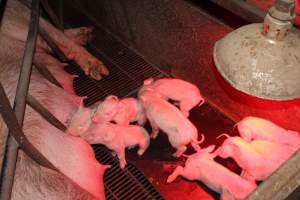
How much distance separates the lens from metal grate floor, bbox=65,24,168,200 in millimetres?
2742

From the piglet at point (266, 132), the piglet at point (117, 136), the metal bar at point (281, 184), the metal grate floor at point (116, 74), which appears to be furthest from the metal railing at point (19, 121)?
the piglet at point (266, 132)

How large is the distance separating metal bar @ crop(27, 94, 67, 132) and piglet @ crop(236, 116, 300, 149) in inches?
54.5

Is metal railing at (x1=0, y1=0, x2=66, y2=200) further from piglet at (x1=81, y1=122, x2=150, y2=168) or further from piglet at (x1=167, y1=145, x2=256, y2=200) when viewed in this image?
piglet at (x1=167, y1=145, x2=256, y2=200)

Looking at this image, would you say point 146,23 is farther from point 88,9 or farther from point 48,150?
point 48,150

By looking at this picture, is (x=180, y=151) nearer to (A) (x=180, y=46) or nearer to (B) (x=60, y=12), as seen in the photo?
(A) (x=180, y=46)

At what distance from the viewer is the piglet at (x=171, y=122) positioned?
2.62 meters

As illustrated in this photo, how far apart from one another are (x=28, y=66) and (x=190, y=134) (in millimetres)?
1250

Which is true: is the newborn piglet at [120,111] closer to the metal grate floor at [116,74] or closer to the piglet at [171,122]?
the piglet at [171,122]

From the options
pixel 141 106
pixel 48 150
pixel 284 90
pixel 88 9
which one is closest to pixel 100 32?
pixel 88 9

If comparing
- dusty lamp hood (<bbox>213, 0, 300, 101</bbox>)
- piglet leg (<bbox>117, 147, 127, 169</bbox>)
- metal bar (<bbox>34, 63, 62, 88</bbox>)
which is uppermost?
dusty lamp hood (<bbox>213, 0, 300, 101</bbox>)

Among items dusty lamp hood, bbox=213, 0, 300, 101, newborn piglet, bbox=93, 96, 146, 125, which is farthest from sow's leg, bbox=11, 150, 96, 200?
dusty lamp hood, bbox=213, 0, 300, 101

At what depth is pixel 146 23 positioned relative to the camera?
134 inches

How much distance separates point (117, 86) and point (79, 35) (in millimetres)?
880

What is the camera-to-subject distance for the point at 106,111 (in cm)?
271
